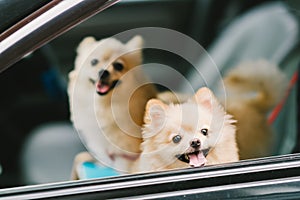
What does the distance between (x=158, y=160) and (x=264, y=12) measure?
1655 mm

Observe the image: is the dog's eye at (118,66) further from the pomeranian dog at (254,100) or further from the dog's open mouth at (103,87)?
the pomeranian dog at (254,100)

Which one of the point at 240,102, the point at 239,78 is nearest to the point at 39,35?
the point at 240,102

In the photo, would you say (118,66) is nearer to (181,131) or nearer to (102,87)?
(102,87)

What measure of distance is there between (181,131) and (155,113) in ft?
0.25

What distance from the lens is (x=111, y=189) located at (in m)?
1.63

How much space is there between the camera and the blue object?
1708mm

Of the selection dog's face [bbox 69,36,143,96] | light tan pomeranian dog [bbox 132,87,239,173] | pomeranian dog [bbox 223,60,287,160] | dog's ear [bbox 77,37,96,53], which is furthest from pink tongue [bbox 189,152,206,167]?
dog's ear [bbox 77,37,96,53]

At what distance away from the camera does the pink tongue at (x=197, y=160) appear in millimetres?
1642

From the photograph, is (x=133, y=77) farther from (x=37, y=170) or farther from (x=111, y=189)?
(x=37, y=170)

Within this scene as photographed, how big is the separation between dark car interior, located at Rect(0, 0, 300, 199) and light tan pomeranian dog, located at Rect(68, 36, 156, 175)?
0.27ft

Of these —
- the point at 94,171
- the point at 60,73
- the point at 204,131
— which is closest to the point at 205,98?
the point at 204,131

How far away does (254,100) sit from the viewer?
224 centimetres

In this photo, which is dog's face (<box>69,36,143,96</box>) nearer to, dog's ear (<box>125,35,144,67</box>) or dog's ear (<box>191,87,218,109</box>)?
dog's ear (<box>125,35,144,67</box>)

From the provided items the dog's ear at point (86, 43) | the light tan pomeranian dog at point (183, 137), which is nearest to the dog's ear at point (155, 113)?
the light tan pomeranian dog at point (183, 137)
